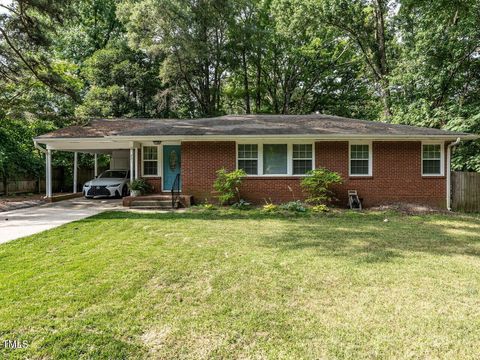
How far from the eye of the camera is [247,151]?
39.2 ft

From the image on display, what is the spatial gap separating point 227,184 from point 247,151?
176 centimetres

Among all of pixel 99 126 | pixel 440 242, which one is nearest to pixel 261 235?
pixel 440 242

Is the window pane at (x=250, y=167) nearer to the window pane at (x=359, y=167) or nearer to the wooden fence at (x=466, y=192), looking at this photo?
the window pane at (x=359, y=167)

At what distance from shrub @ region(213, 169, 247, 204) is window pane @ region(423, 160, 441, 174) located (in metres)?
6.94

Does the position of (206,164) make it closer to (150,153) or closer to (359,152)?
(150,153)

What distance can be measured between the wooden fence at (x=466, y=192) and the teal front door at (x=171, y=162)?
36.3 feet

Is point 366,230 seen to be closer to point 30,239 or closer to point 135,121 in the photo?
point 30,239

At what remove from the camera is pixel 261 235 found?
273 inches

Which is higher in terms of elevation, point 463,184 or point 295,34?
point 295,34

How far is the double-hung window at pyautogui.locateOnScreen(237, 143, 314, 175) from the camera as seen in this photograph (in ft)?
38.8

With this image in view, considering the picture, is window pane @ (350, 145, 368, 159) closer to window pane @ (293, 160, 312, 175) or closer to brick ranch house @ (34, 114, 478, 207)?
brick ranch house @ (34, 114, 478, 207)

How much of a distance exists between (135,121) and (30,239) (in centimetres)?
1132

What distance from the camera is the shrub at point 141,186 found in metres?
12.2

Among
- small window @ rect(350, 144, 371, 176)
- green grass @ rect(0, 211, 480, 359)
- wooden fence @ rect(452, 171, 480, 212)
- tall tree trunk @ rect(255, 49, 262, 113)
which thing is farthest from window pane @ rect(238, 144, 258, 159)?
tall tree trunk @ rect(255, 49, 262, 113)
